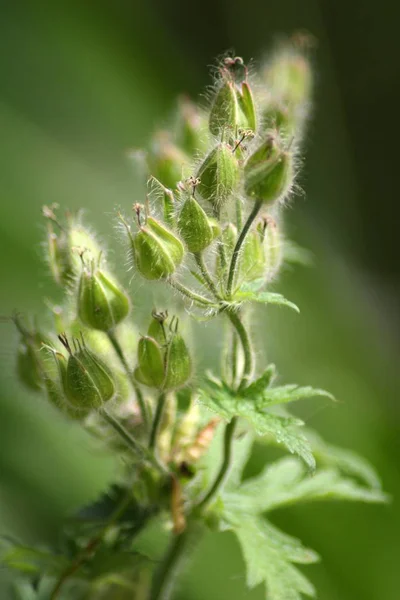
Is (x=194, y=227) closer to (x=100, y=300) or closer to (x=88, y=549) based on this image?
(x=100, y=300)

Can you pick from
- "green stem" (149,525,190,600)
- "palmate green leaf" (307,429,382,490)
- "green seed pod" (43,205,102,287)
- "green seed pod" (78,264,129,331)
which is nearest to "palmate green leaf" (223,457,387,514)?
"palmate green leaf" (307,429,382,490)

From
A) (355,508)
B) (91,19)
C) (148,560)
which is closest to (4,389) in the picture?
(355,508)

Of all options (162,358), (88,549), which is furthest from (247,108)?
(88,549)

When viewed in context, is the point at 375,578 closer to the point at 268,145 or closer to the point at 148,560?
the point at 148,560

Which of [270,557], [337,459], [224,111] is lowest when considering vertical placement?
[270,557]

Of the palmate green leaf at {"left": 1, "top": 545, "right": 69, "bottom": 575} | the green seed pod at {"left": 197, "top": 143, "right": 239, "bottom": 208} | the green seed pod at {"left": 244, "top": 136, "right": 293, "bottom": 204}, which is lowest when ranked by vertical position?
the palmate green leaf at {"left": 1, "top": 545, "right": 69, "bottom": 575}

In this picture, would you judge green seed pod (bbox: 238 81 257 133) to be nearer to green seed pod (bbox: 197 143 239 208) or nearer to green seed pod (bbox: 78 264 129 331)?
green seed pod (bbox: 197 143 239 208)
